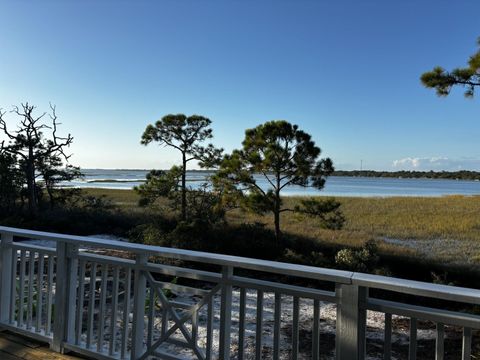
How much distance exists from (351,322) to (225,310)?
2.11 feet

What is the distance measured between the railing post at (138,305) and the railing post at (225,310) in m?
0.52

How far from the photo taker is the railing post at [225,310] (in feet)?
6.34

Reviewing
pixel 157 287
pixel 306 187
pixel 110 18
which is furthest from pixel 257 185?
pixel 157 287

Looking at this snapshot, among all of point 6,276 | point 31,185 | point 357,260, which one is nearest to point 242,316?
point 6,276

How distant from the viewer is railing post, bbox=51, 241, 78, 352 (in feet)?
8.29

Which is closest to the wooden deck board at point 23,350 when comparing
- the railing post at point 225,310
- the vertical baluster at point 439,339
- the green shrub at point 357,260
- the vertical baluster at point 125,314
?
the vertical baluster at point 125,314

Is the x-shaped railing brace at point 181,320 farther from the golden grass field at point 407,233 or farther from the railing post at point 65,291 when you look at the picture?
the golden grass field at point 407,233

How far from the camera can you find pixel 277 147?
10.0 meters

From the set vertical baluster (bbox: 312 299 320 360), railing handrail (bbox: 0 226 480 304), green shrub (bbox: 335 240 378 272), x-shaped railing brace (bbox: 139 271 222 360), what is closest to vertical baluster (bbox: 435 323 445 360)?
railing handrail (bbox: 0 226 480 304)

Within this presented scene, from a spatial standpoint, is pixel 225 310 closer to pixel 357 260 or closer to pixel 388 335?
pixel 388 335

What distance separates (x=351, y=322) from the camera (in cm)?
163

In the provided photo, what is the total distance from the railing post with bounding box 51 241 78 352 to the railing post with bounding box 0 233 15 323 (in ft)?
2.02

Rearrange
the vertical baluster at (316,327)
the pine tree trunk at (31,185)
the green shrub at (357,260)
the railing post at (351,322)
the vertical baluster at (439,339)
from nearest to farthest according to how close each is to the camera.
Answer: the vertical baluster at (439,339) < the railing post at (351,322) < the vertical baluster at (316,327) < the green shrub at (357,260) < the pine tree trunk at (31,185)

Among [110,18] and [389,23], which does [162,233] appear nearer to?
[110,18]
